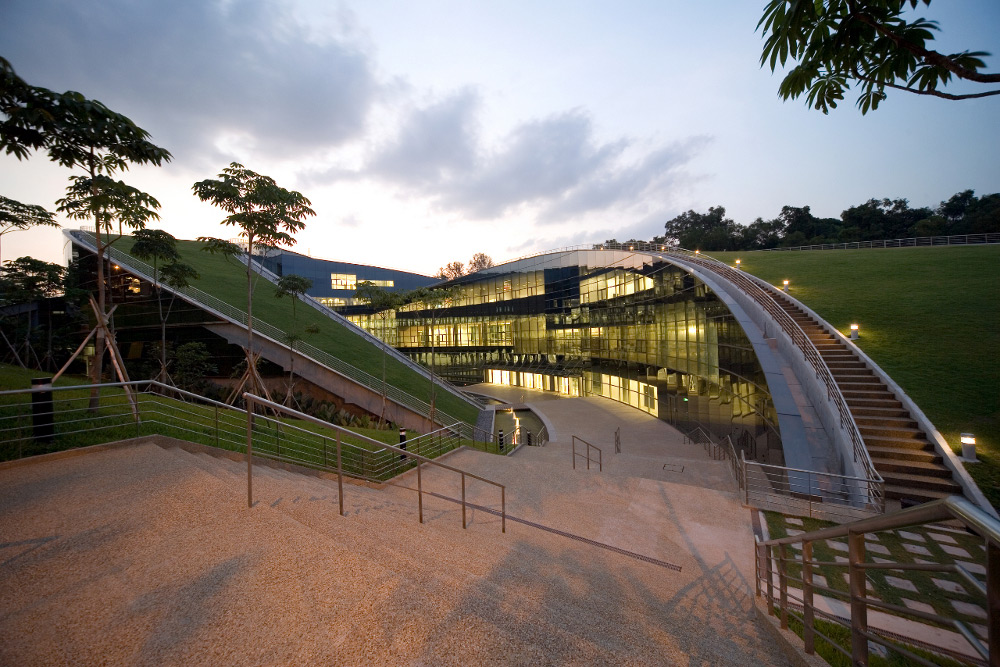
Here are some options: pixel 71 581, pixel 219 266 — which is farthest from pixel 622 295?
pixel 219 266

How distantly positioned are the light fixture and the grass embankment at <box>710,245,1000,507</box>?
170mm

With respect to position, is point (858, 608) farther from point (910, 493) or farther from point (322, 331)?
point (322, 331)

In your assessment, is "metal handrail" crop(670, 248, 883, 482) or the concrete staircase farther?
"metal handrail" crop(670, 248, 883, 482)

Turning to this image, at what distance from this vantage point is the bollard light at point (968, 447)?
7.88 m

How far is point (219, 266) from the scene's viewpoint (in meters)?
30.7

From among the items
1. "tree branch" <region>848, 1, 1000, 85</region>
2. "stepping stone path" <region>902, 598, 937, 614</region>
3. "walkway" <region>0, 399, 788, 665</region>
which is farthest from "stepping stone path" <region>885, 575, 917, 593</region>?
"tree branch" <region>848, 1, 1000, 85</region>

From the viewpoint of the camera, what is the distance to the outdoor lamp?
788 centimetres

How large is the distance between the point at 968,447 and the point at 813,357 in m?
4.08

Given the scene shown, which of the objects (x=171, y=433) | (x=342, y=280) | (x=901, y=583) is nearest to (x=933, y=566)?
(x=901, y=583)

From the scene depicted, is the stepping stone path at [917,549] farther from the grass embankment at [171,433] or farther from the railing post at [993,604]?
the grass embankment at [171,433]

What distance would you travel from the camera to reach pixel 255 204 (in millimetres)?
12852

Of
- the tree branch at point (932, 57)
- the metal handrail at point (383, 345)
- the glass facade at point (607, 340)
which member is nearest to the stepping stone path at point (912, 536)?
the glass facade at point (607, 340)

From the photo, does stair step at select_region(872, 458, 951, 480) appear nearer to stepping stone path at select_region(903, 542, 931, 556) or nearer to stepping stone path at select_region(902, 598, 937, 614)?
stepping stone path at select_region(903, 542, 931, 556)

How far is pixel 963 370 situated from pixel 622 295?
18198 millimetres
